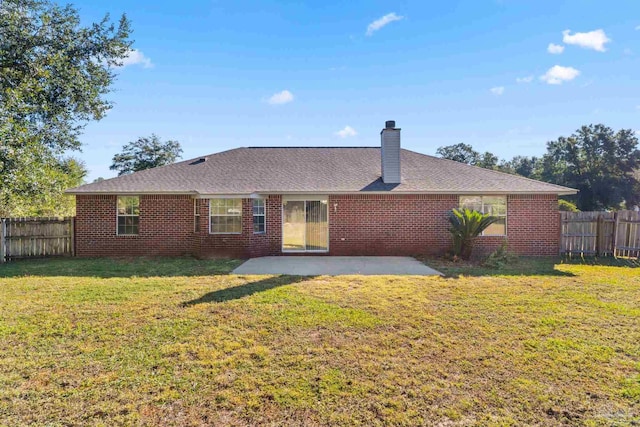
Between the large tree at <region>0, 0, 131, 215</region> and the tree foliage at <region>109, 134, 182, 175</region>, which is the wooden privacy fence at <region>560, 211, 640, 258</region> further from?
the tree foliage at <region>109, 134, 182, 175</region>

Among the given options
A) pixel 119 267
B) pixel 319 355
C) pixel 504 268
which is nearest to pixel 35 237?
pixel 119 267

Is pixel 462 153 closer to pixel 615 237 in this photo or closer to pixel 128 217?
pixel 615 237

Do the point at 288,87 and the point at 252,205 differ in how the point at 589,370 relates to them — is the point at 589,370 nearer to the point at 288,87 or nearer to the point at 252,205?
the point at 252,205

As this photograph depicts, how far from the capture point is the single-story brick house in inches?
453

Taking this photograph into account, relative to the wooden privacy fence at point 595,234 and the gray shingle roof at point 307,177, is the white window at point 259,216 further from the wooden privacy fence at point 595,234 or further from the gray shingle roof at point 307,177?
the wooden privacy fence at point 595,234

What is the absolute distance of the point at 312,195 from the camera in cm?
1214

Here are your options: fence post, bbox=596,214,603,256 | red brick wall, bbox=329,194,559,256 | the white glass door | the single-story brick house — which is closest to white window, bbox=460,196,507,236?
the single-story brick house

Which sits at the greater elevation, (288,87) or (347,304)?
(288,87)

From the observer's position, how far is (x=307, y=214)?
12.3 m

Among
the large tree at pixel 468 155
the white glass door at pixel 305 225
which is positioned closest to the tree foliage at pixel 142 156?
the white glass door at pixel 305 225

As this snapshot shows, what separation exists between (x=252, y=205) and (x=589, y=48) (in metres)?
14.2

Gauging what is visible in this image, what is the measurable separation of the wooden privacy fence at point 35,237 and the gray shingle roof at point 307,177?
1561 millimetres

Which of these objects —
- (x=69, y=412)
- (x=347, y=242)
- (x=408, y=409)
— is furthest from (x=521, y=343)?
(x=347, y=242)

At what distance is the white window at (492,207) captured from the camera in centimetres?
1202
